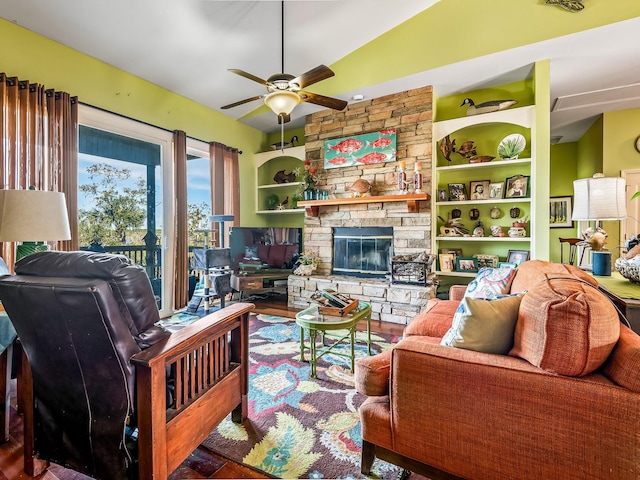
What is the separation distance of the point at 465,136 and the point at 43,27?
15.5 ft

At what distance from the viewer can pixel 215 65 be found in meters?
3.68

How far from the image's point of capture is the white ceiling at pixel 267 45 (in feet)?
9.01

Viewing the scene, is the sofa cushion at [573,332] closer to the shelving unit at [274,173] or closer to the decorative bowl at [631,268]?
the decorative bowl at [631,268]

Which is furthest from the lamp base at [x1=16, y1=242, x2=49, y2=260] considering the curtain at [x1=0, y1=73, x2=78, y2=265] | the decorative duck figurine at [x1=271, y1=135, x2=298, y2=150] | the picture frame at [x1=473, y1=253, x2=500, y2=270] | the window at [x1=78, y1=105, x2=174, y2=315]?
the picture frame at [x1=473, y1=253, x2=500, y2=270]

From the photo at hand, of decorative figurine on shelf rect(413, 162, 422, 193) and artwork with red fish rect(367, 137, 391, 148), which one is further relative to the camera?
artwork with red fish rect(367, 137, 391, 148)

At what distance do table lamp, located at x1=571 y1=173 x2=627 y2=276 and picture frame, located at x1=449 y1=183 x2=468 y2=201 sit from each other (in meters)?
1.63

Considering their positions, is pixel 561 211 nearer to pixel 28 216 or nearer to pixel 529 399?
pixel 529 399

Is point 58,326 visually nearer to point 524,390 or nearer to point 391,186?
point 524,390

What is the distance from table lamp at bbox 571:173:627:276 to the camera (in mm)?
2299

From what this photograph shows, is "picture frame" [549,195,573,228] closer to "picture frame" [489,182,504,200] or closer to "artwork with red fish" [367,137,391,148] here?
"picture frame" [489,182,504,200]

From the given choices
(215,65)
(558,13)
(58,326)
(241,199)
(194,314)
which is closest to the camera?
(58,326)

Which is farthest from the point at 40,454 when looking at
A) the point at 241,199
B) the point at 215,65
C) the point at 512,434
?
the point at 241,199

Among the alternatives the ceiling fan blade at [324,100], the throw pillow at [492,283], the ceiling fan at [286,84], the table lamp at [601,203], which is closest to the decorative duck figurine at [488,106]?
the table lamp at [601,203]

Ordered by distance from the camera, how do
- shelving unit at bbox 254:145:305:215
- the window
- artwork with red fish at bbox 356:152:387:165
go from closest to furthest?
the window < artwork with red fish at bbox 356:152:387:165 < shelving unit at bbox 254:145:305:215
